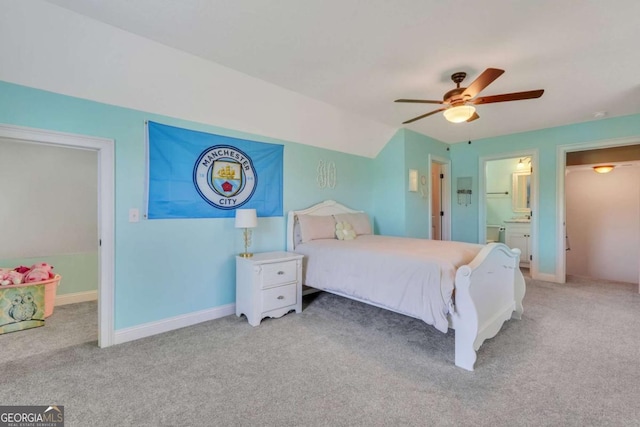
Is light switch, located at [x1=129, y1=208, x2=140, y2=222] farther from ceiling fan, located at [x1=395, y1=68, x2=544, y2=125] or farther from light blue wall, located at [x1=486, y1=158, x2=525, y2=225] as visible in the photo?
light blue wall, located at [x1=486, y1=158, x2=525, y2=225]

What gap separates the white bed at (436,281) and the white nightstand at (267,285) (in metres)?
0.28

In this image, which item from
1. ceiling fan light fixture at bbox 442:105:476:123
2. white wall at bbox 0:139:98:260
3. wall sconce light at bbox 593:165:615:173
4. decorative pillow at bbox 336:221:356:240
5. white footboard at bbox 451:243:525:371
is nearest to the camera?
white footboard at bbox 451:243:525:371

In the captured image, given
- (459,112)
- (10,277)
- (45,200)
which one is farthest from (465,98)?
(45,200)

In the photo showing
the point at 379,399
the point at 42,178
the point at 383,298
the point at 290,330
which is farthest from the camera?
the point at 42,178

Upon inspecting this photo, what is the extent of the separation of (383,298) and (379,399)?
2.99ft

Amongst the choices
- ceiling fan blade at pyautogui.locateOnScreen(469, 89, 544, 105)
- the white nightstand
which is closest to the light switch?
the white nightstand

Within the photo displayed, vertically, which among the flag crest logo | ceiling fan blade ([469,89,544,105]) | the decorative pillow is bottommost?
the decorative pillow

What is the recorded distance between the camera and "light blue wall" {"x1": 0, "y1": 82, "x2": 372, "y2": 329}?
220 cm

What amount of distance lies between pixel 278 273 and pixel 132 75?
2.22 meters

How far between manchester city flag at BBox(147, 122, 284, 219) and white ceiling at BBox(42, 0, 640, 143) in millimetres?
797

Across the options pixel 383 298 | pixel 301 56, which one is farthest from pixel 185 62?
pixel 383 298

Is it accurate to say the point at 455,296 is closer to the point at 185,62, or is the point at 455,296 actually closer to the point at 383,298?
the point at 383,298

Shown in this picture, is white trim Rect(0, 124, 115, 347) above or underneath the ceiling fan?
underneath

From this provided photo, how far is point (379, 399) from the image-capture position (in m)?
1.75
